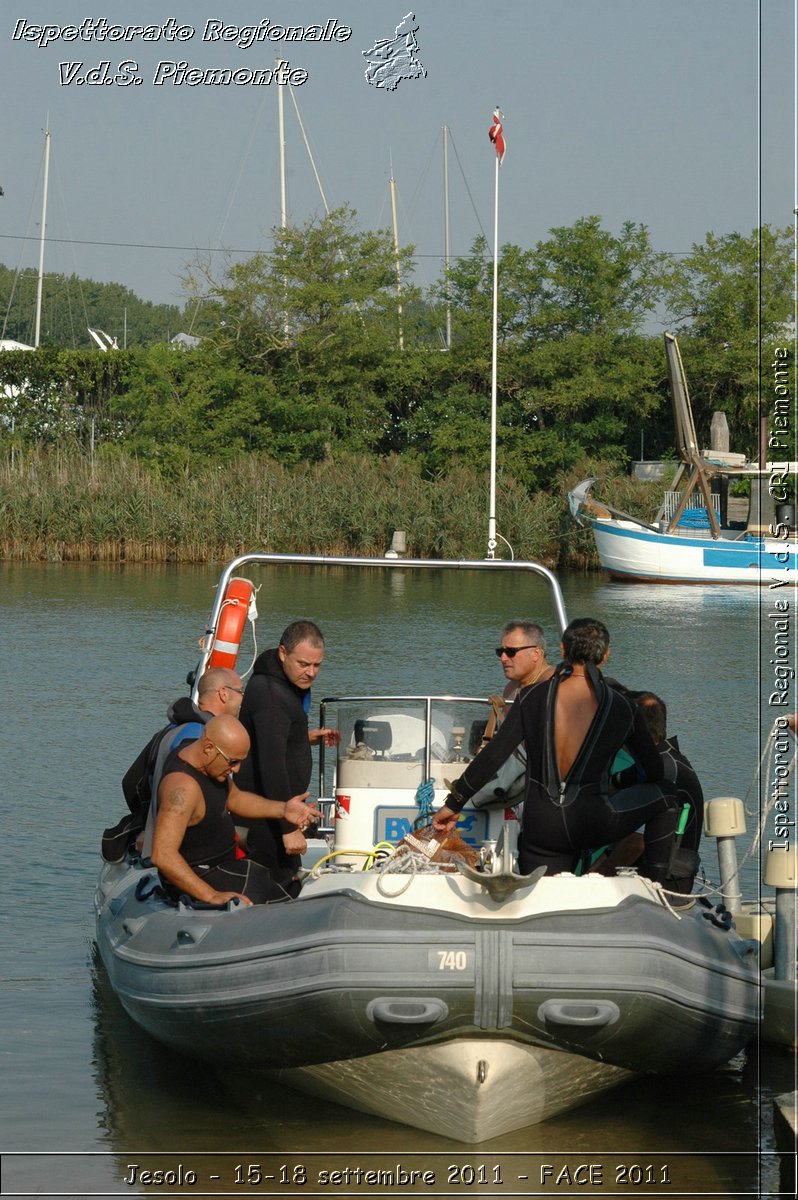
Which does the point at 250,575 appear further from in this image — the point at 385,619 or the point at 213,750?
the point at 213,750

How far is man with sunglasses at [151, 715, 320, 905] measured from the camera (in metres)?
5.33

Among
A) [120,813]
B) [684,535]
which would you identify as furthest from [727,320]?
[120,813]

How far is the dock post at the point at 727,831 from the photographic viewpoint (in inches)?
260

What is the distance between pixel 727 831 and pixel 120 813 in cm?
533

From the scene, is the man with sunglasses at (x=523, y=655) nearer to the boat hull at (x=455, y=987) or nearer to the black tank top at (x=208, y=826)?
the boat hull at (x=455, y=987)

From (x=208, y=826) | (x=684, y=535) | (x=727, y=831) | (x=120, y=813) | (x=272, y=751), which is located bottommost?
(x=120, y=813)

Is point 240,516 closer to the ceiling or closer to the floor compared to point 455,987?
closer to the ceiling

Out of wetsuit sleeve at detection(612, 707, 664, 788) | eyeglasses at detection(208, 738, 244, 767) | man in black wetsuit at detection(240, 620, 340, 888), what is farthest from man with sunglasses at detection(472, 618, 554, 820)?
eyeglasses at detection(208, 738, 244, 767)

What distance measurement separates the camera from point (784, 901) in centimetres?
623

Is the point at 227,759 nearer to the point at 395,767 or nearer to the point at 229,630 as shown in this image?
the point at 395,767

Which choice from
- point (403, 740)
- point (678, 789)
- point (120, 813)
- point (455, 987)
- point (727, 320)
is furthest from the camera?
point (727, 320)

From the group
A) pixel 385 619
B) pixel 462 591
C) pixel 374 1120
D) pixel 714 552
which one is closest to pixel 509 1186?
pixel 374 1120

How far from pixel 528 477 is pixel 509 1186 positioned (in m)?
31.9

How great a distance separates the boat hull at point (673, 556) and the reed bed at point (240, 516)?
5.99ft
